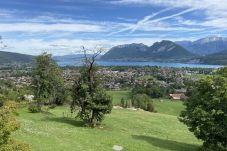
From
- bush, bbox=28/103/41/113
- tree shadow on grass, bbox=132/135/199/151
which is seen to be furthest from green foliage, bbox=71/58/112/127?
bush, bbox=28/103/41/113

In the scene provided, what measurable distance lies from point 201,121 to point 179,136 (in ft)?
55.0

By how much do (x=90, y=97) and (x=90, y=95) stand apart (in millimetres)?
535

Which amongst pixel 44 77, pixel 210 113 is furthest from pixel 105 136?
pixel 44 77

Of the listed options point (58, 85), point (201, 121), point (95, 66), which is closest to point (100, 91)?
point (95, 66)

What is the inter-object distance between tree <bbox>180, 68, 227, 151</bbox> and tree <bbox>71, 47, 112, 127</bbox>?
13094mm

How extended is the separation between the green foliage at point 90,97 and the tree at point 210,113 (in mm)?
13069

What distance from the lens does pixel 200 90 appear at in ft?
139

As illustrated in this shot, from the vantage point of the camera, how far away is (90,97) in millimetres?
50531

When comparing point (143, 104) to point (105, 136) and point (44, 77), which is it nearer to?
point (44, 77)

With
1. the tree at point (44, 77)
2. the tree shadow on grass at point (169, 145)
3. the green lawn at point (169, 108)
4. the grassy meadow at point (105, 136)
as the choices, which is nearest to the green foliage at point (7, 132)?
the grassy meadow at point (105, 136)

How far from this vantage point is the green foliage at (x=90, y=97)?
50.5 m

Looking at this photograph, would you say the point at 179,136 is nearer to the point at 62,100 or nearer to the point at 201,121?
the point at 201,121

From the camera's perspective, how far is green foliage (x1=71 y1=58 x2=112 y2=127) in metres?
50.5

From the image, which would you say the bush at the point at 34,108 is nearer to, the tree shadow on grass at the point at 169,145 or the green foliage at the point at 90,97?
the green foliage at the point at 90,97
